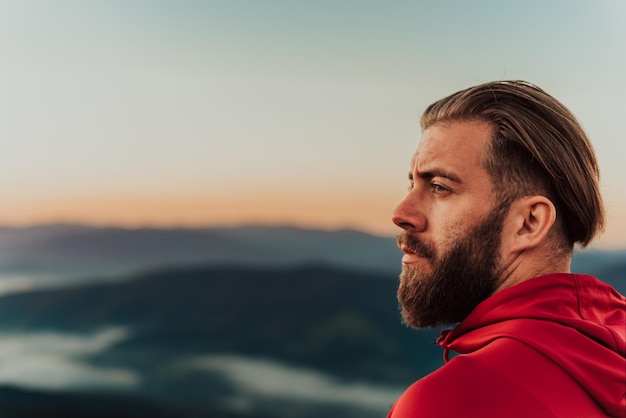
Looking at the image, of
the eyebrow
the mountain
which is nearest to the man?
the eyebrow

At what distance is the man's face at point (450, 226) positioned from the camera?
3.35ft

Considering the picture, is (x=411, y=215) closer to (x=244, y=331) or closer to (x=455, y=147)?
(x=455, y=147)

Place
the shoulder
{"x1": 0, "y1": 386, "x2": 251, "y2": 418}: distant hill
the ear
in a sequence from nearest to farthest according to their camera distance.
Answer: the shoulder
the ear
{"x1": 0, "y1": 386, "x2": 251, "y2": 418}: distant hill

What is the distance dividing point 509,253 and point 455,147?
0.17 m

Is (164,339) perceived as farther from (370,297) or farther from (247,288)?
(370,297)

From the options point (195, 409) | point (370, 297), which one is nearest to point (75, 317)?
point (195, 409)

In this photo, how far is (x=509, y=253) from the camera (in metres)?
1.01

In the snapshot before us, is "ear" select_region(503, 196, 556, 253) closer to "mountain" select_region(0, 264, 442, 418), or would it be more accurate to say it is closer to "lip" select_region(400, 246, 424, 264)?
"lip" select_region(400, 246, 424, 264)

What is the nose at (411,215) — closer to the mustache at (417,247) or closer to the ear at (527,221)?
the mustache at (417,247)

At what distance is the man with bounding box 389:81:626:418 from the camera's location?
2.75 feet

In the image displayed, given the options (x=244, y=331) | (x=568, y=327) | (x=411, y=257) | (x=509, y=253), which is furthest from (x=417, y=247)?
(x=244, y=331)

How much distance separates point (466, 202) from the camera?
40.5 inches

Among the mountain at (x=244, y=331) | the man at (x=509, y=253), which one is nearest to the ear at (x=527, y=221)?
the man at (x=509, y=253)

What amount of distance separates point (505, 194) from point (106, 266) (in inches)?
132
